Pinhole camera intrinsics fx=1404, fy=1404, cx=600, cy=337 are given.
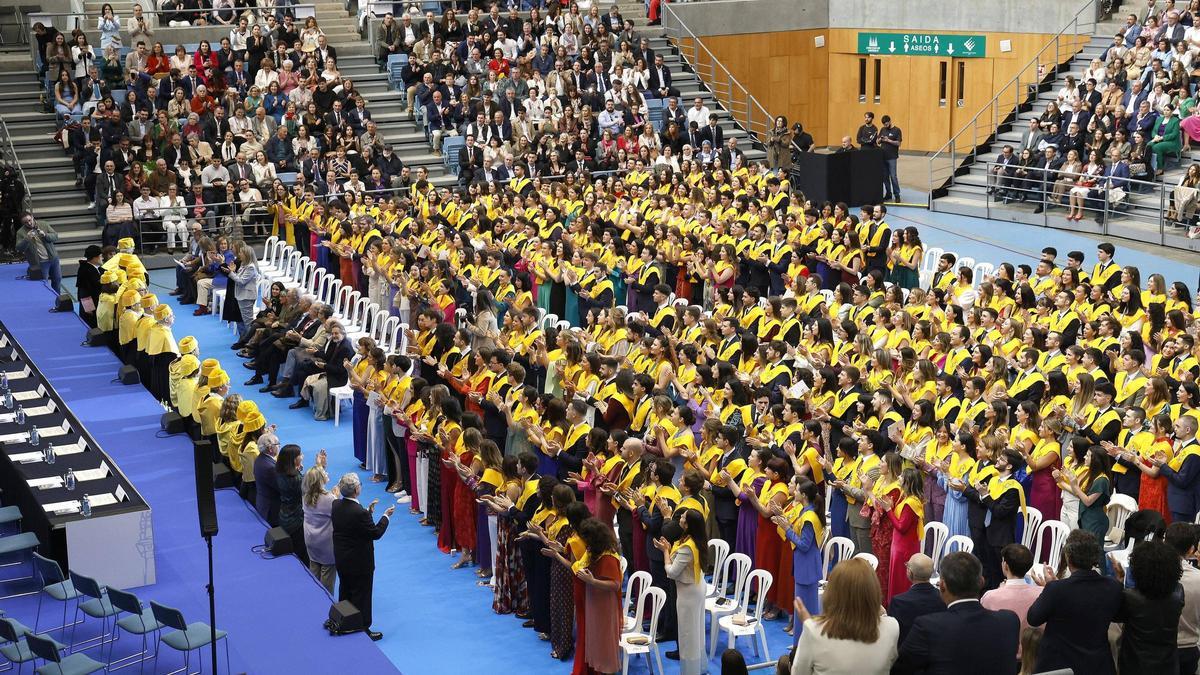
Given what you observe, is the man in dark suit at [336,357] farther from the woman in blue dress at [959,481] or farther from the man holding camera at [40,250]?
the woman in blue dress at [959,481]

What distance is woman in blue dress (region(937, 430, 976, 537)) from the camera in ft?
35.0

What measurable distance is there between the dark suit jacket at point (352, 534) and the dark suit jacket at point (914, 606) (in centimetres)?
489

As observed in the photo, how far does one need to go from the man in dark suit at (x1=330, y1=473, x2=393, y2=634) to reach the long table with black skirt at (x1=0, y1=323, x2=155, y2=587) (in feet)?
5.66

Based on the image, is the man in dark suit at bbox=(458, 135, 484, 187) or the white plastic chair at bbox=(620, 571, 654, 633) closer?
the white plastic chair at bbox=(620, 571, 654, 633)

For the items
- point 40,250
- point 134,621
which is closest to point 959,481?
point 134,621

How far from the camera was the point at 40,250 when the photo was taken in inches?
842

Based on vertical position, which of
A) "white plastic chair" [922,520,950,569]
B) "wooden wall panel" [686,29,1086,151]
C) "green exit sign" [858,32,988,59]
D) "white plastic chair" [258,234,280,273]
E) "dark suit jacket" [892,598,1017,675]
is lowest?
"white plastic chair" [922,520,950,569]

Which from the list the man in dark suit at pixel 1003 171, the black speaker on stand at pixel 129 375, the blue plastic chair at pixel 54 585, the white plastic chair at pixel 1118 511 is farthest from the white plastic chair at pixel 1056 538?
the man in dark suit at pixel 1003 171

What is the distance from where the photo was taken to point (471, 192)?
22547mm

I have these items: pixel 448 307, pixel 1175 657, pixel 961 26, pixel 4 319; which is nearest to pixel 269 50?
pixel 4 319

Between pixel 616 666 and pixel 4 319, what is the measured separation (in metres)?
12.5

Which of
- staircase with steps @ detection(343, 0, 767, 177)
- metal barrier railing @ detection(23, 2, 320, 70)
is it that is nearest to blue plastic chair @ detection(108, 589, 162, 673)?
staircase with steps @ detection(343, 0, 767, 177)

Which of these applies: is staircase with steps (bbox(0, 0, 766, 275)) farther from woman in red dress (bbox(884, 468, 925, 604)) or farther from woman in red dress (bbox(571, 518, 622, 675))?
woman in red dress (bbox(884, 468, 925, 604))

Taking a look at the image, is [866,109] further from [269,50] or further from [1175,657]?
[1175,657]
